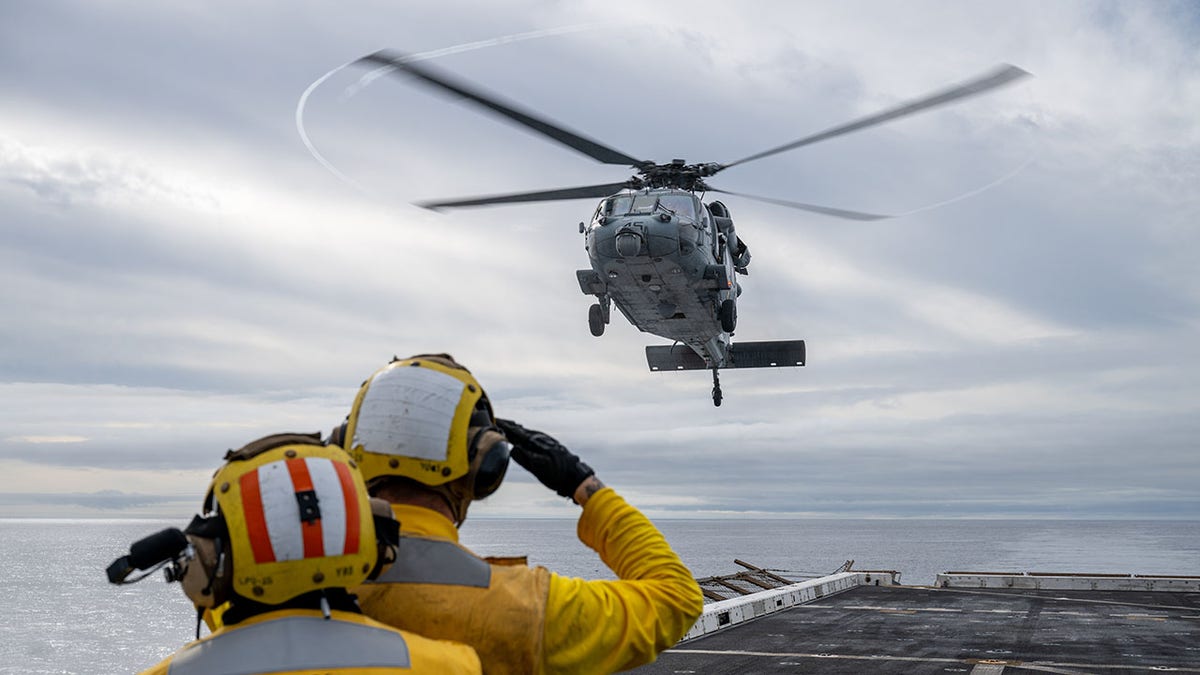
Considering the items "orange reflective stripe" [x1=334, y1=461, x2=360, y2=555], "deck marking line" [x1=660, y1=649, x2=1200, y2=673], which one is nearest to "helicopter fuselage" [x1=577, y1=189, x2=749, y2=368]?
"deck marking line" [x1=660, y1=649, x2=1200, y2=673]

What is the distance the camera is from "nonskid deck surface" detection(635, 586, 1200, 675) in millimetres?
13539

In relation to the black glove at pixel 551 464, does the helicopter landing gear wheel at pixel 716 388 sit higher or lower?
higher

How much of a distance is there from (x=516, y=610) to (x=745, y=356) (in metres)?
24.7

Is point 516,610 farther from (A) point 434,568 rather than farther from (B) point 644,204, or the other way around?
(B) point 644,204

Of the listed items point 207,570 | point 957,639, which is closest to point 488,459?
point 207,570

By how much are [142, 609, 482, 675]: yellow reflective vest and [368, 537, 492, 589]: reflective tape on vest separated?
0.42m

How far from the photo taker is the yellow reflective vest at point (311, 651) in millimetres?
2527

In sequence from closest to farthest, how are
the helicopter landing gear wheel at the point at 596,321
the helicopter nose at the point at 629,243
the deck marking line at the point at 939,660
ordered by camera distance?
1. the deck marking line at the point at 939,660
2. the helicopter nose at the point at 629,243
3. the helicopter landing gear wheel at the point at 596,321

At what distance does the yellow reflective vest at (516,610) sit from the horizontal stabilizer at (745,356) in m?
23.8

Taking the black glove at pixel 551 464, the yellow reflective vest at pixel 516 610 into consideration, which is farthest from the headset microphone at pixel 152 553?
the black glove at pixel 551 464

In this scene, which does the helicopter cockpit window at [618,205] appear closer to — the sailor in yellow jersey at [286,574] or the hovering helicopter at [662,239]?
the hovering helicopter at [662,239]

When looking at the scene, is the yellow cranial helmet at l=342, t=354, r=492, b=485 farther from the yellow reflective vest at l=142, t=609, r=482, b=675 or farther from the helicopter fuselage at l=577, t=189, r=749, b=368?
the helicopter fuselage at l=577, t=189, r=749, b=368

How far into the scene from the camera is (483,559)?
3234 millimetres

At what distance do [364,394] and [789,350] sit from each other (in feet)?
79.8
